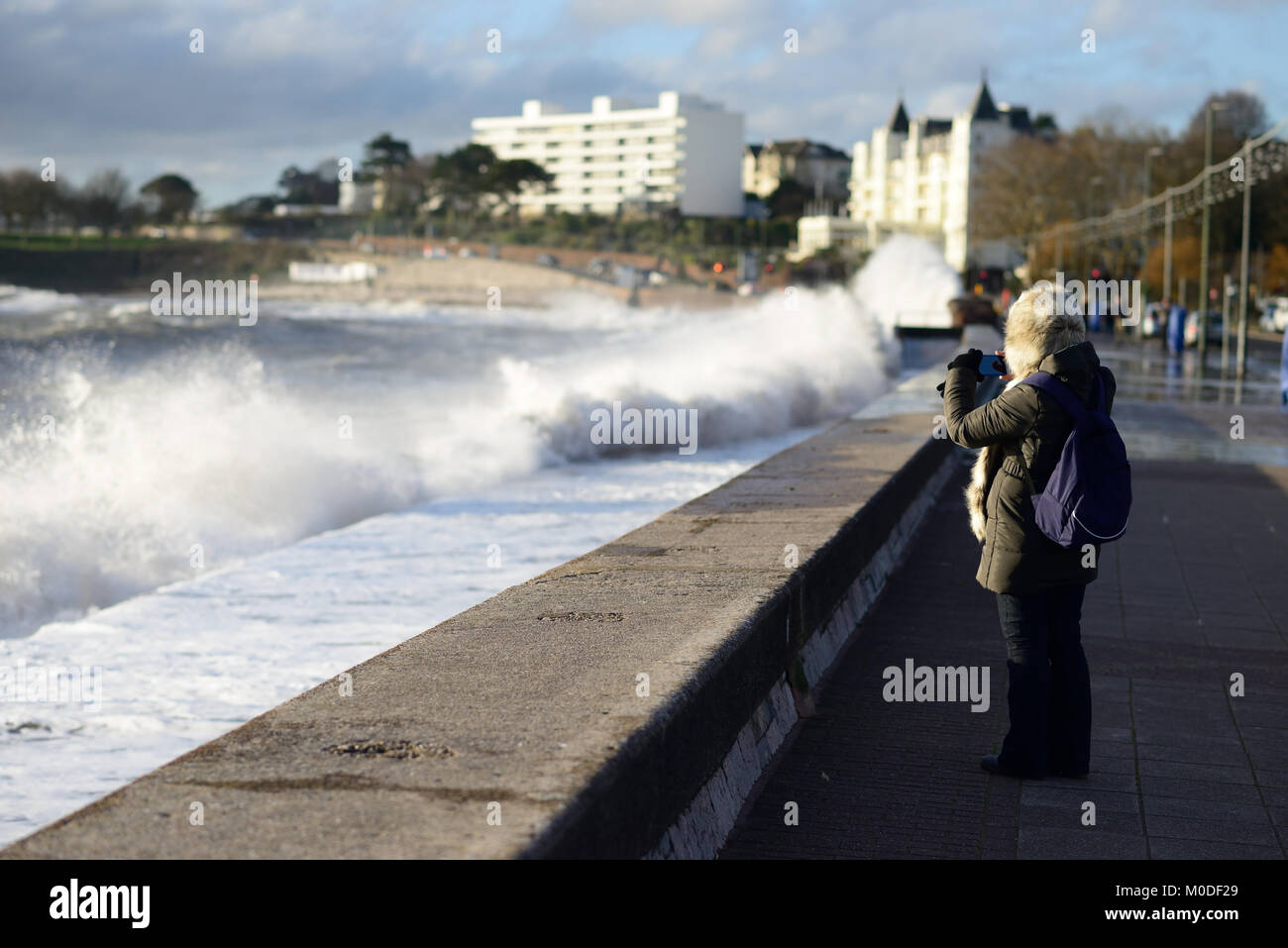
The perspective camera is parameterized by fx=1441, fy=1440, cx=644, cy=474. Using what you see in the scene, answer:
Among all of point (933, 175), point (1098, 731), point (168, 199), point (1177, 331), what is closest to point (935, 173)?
point (933, 175)

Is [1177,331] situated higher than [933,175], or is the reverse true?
[933,175]

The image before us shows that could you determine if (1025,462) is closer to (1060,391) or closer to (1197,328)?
(1060,391)

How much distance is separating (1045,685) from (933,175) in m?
175

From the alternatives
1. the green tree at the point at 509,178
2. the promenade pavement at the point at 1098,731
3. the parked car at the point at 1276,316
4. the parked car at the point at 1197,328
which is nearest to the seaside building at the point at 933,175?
the green tree at the point at 509,178

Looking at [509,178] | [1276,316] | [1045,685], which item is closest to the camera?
[1045,685]

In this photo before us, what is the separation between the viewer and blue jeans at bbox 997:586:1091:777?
5.21 meters

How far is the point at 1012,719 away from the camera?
17.3ft

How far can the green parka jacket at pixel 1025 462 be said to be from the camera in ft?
16.4

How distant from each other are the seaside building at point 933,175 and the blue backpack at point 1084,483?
140 meters

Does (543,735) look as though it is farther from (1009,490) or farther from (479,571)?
(479,571)

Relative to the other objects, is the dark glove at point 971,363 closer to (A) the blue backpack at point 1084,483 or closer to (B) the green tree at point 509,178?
(A) the blue backpack at point 1084,483

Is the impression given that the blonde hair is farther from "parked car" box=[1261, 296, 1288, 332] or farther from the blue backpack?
"parked car" box=[1261, 296, 1288, 332]

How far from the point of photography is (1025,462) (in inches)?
201
